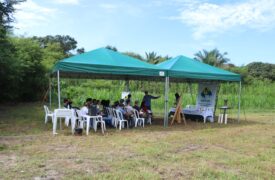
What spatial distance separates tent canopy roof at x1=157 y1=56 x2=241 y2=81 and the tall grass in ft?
19.8

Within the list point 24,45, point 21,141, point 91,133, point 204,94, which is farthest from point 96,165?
point 24,45

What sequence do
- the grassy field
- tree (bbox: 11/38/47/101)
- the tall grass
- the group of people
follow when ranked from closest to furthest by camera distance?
1. the grassy field
2. the group of people
3. the tall grass
4. tree (bbox: 11/38/47/101)

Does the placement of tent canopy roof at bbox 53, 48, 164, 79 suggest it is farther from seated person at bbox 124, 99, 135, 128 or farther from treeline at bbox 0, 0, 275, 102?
treeline at bbox 0, 0, 275, 102

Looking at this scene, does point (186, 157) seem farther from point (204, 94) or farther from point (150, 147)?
point (204, 94)

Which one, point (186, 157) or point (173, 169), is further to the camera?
point (186, 157)

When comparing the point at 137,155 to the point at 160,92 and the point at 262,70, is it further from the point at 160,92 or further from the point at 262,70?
the point at 262,70

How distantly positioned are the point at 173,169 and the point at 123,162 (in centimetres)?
95

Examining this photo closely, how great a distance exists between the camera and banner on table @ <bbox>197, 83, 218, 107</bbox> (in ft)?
48.8

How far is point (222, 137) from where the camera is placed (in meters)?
9.88

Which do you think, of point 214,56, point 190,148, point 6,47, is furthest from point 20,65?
point 214,56

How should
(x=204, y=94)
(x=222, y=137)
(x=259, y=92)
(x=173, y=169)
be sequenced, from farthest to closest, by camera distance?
(x=259, y=92), (x=204, y=94), (x=222, y=137), (x=173, y=169)

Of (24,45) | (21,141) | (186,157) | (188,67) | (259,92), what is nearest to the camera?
(186,157)

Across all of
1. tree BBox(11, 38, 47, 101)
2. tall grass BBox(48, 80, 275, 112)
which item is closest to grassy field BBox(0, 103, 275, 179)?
tall grass BBox(48, 80, 275, 112)

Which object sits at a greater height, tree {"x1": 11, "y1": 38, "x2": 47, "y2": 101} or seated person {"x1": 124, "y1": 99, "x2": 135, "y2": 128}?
tree {"x1": 11, "y1": 38, "x2": 47, "y2": 101}
